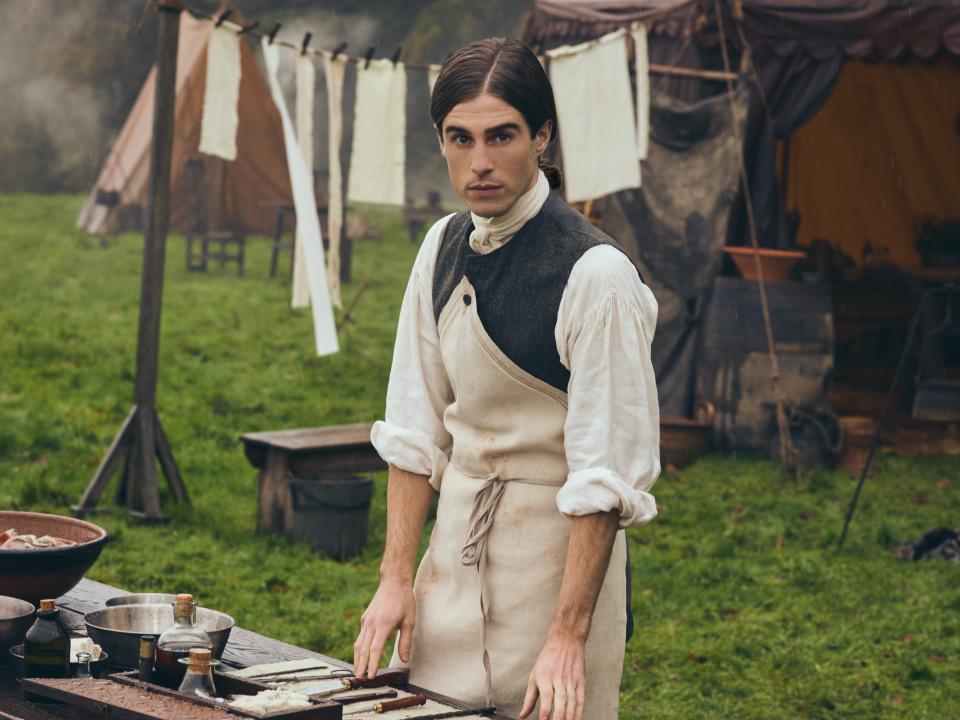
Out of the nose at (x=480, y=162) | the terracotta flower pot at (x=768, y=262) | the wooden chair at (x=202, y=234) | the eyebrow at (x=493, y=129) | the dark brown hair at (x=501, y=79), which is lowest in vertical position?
the nose at (x=480, y=162)

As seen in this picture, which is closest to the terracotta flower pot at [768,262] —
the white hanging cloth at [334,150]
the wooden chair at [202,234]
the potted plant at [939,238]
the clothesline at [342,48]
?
the clothesline at [342,48]

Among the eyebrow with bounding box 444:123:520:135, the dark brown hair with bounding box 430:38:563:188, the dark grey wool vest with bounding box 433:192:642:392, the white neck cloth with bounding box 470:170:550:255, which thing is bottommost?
the dark grey wool vest with bounding box 433:192:642:392

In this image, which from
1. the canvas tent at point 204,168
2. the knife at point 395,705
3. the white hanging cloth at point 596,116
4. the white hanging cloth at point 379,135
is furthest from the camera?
the canvas tent at point 204,168

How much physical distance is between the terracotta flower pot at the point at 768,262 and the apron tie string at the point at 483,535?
6.57m

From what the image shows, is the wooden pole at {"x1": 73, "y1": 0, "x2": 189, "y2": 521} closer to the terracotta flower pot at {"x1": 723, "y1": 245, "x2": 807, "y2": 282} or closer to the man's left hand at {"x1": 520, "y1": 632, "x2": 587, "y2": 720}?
the terracotta flower pot at {"x1": 723, "y1": 245, "x2": 807, "y2": 282}

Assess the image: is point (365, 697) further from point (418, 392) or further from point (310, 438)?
point (310, 438)

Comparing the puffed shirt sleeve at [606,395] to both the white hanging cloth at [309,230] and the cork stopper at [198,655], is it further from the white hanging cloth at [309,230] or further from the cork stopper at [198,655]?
the white hanging cloth at [309,230]

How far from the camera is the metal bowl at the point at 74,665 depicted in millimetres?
2309

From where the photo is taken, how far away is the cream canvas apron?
222 cm

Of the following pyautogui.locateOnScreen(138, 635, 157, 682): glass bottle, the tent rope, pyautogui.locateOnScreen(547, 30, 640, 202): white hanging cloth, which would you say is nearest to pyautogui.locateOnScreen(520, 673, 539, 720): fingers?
pyautogui.locateOnScreen(138, 635, 157, 682): glass bottle

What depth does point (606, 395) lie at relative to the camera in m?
2.06

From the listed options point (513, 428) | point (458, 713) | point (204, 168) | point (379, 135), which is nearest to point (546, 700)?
point (458, 713)

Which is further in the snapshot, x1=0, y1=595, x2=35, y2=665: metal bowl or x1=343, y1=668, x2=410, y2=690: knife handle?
x1=0, y1=595, x2=35, y2=665: metal bowl

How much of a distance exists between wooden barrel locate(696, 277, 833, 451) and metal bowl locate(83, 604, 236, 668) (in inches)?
256
